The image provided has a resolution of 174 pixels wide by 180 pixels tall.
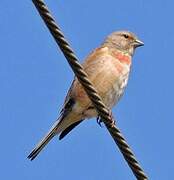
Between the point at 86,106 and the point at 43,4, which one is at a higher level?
the point at 86,106

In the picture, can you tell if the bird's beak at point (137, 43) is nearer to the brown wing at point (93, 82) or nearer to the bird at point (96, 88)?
the bird at point (96, 88)

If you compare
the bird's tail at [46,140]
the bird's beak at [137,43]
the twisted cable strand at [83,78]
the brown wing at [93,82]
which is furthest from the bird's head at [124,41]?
the twisted cable strand at [83,78]

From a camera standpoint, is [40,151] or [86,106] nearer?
[40,151]

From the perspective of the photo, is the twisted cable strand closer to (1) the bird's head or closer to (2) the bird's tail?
(2) the bird's tail

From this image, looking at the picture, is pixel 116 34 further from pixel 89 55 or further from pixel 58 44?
pixel 58 44

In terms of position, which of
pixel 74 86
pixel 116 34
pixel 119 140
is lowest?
pixel 119 140

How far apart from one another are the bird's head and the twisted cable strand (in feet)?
11.6

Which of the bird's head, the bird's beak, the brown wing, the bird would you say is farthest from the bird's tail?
the bird's beak

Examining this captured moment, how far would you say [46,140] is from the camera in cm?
729

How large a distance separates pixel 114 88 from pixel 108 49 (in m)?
0.85

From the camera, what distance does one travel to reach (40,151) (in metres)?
7.01

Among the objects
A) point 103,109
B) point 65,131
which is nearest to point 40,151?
point 65,131

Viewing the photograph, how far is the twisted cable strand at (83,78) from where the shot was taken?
428 centimetres

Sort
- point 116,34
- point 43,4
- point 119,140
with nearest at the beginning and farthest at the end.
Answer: point 43,4
point 119,140
point 116,34
